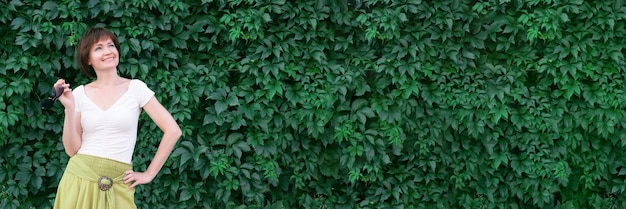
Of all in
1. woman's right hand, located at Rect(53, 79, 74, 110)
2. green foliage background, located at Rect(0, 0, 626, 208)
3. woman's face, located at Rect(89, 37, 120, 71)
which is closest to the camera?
woman's right hand, located at Rect(53, 79, 74, 110)

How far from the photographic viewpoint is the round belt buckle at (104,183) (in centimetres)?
311

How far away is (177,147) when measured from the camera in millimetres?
4598

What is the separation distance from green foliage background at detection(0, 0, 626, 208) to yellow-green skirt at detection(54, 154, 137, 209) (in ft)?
4.56

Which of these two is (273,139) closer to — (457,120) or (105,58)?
(457,120)

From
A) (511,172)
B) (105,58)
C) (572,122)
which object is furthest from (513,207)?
(105,58)

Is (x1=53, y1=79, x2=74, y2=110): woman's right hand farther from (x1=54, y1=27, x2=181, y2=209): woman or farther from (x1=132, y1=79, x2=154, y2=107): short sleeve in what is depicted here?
(x1=132, y1=79, x2=154, y2=107): short sleeve

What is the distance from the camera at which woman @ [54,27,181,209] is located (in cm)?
311

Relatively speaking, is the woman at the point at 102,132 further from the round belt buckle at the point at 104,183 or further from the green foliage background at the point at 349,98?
the green foliage background at the point at 349,98

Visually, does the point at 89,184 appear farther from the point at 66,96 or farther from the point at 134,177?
the point at 66,96

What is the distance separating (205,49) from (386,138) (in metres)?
1.20

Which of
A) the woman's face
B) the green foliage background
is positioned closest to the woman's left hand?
the woman's face

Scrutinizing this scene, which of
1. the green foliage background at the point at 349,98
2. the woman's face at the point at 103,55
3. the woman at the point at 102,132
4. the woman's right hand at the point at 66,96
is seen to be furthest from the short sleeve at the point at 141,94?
the green foliage background at the point at 349,98

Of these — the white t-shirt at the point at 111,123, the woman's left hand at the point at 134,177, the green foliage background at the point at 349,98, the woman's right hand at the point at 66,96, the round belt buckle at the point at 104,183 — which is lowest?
the green foliage background at the point at 349,98

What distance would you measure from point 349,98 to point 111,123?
2.03m
